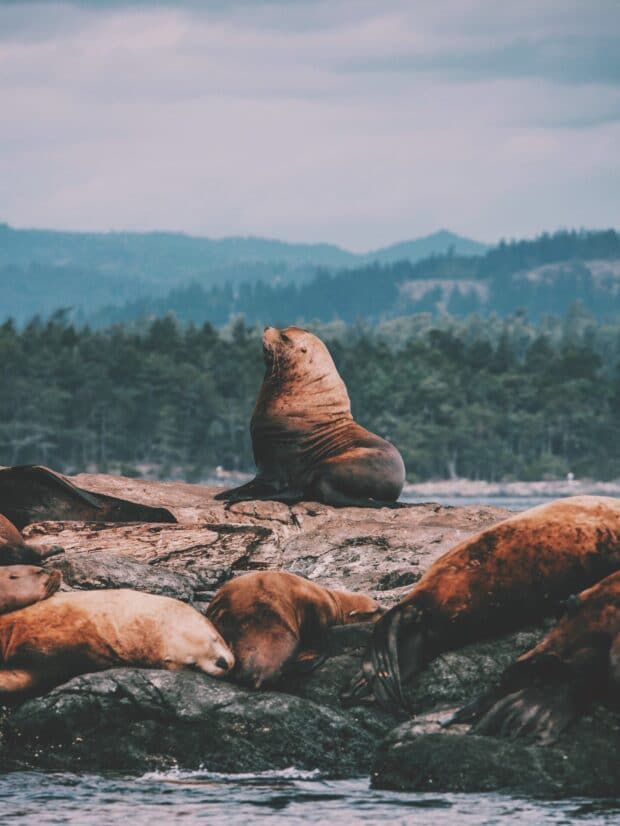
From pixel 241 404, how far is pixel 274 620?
109954mm

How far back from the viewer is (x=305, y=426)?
14.0 metres

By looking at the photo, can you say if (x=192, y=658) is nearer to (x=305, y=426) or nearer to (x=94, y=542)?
(x=94, y=542)

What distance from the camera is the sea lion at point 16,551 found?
33.9 ft

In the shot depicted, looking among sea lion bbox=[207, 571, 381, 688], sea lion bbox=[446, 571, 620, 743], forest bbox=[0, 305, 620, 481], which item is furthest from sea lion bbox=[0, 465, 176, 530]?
forest bbox=[0, 305, 620, 481]

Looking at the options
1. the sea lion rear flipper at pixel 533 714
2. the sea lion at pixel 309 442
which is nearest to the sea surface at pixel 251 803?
the sea lion rear flipper at pixel 533 714

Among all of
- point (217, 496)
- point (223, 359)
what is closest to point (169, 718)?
point (217, 496)

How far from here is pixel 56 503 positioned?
12.1 meters

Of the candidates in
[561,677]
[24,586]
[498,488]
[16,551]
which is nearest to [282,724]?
[561,677]

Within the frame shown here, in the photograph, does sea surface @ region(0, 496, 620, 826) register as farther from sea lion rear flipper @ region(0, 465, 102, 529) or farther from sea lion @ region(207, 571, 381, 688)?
sea lion rear flipper @ region(0, 465, 102, 529)

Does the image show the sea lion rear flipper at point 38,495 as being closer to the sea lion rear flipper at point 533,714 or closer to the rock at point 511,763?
the rock at point 511,763

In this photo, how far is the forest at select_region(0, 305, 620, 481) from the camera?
375 feet

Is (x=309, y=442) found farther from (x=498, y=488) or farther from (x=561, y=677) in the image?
(x=498, y=488)

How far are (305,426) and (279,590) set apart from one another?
4806 mm

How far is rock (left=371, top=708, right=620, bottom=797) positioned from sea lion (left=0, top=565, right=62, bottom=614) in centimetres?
227
